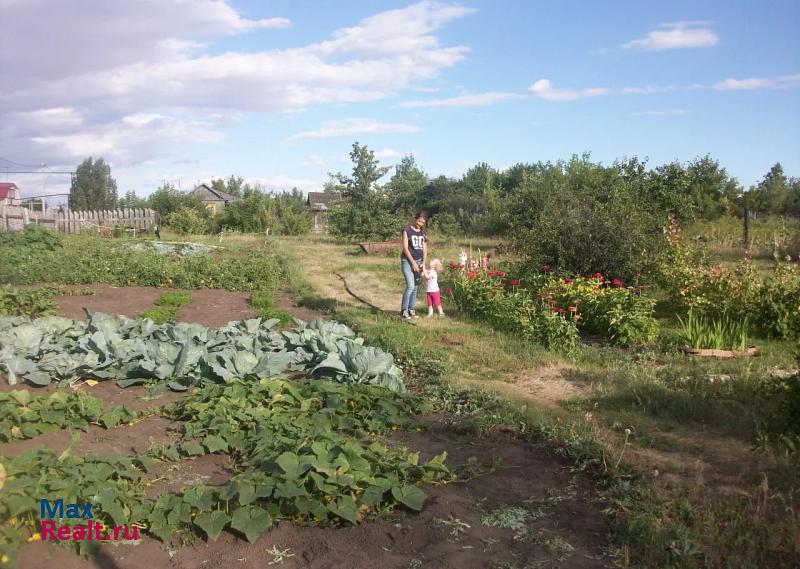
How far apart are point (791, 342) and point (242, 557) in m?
7.01

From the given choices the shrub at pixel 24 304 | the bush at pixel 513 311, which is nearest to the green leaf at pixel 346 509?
the bush at pixel 513 311

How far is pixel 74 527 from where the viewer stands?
126 inches

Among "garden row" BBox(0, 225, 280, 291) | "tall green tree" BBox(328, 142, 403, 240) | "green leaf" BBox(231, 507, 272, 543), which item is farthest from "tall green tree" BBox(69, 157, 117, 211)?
"green leaf" BBox(231, 507, 272, 543)

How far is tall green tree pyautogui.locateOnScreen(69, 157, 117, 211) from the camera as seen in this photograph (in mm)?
58500

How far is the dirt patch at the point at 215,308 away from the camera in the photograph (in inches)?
391

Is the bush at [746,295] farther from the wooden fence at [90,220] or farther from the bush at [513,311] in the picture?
the wooden fence at [90,220]

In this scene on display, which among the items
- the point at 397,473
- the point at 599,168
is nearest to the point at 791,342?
the point at 397,473

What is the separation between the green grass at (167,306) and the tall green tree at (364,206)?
12.7m

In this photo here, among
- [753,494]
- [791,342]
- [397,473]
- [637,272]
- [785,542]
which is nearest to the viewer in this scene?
[785,542]

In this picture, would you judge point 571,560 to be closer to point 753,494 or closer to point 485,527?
point 485,527

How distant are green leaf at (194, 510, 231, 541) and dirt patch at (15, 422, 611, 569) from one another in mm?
85

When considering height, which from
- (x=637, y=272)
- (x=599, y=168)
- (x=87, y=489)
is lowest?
(x=87, y=489)

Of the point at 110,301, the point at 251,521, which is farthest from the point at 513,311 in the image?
the point at 110,301

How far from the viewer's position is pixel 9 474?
339 centimetres
